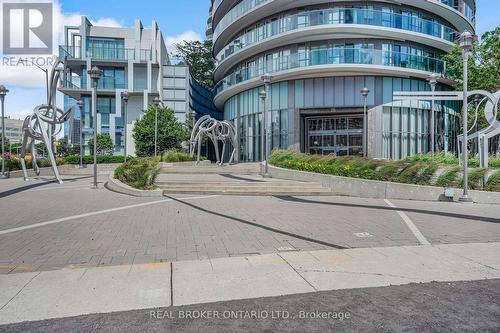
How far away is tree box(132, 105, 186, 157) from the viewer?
40.7m

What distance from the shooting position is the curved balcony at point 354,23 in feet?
99.7

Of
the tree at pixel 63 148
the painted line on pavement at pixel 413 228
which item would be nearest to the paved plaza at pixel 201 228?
the painted line on pavement at pixel 413 228

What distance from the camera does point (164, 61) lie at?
175ft

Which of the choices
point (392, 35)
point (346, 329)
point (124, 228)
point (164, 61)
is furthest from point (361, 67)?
point (164, 61)

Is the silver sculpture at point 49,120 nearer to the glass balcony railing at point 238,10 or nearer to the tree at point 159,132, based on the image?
the tree at point 159,132

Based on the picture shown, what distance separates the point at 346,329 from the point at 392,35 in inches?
1295

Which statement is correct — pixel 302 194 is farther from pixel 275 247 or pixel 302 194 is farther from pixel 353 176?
pixel 275 247

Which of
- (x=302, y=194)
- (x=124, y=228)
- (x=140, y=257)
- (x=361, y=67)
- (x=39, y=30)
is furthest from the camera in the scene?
(x=361, y=67)

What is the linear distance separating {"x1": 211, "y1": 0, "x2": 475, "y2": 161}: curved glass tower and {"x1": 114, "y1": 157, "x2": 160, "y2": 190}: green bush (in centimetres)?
1950

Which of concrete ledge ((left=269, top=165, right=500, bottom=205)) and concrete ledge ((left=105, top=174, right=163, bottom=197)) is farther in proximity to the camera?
concrete ledge ((left=105, top=174, right=163, bottom=197))

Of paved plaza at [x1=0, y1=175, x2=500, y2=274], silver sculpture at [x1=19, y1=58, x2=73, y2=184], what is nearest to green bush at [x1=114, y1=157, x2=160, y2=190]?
paved plaza at [x1=0, y1=175, x2=500, y2=274]

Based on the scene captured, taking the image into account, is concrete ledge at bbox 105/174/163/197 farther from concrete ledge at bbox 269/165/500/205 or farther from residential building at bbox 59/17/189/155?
residential building at bbox 59/17/189/155

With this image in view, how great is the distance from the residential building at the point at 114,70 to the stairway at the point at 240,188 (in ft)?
106

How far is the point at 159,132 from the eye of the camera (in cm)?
4056
